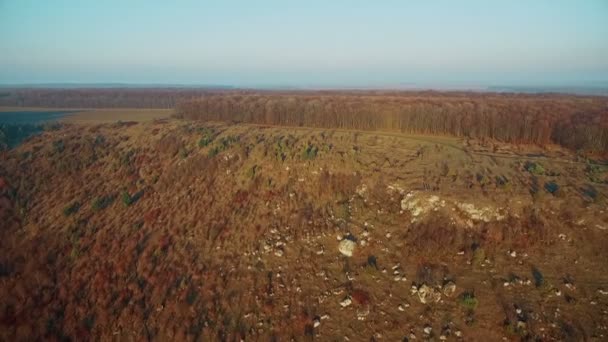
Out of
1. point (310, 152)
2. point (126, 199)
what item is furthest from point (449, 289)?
point (126, 199)

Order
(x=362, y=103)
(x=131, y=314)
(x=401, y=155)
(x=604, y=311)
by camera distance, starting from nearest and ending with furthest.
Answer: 1. (x=604, y=311)
2. (x=131, y=314)
3. (x=401, y=155)
4. (x=362, y=103)

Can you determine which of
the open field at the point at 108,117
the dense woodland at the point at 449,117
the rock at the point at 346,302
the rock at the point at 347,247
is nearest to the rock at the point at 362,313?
the rock at the point at 346,302

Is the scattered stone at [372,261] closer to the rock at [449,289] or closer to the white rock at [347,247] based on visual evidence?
the white rock at [347,247]

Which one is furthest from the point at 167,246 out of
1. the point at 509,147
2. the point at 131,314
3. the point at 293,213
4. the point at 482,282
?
the point at 509,147

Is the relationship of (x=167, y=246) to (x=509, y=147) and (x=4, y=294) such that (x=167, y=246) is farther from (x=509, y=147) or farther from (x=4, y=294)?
(x=509, y=147)

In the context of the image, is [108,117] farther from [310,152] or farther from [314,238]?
[314,238]
